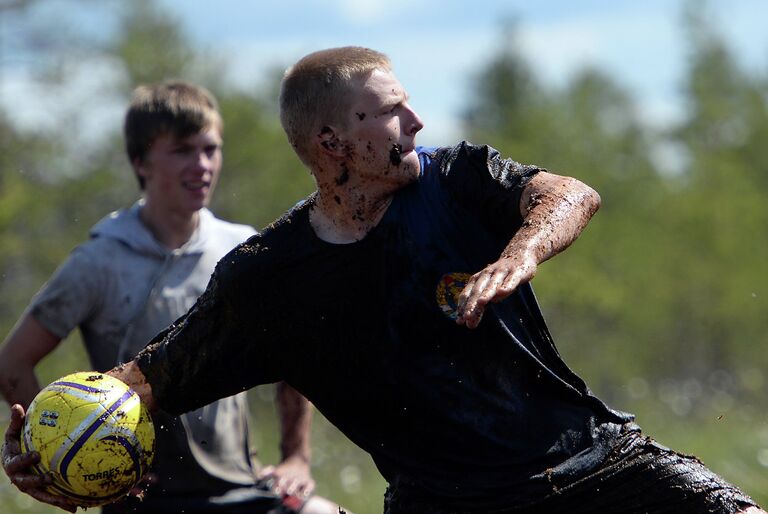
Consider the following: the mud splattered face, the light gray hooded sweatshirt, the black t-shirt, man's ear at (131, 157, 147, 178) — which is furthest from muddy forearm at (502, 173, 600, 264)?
man's ear at (131, 157, 147, 178)

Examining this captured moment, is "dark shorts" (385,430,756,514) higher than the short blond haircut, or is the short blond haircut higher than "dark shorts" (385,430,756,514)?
the short blond haircut

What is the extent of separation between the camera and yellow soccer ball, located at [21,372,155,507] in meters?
4.74

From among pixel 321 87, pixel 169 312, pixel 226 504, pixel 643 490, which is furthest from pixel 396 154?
pixel 226 504

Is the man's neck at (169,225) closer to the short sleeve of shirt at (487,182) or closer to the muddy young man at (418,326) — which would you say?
the muddy young man at (418,326)

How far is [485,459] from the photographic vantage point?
449 centimetres

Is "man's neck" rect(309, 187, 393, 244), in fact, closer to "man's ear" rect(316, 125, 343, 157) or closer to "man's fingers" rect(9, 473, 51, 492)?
"man's ear" rect(316, 125, 343, 157)

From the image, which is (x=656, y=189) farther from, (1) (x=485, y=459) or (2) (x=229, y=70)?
(1) (x=485, y=459)

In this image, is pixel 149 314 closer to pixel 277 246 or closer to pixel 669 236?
pixel 277 246

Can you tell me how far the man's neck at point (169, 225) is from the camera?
673cm

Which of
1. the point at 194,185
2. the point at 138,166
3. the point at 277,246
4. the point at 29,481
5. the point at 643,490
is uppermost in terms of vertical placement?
the point at 138,166

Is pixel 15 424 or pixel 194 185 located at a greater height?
pixel 194 185

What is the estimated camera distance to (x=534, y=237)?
4094mm

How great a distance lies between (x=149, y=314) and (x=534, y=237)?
2.89 m

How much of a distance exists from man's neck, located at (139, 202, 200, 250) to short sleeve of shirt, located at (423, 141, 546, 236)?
2456 millimetres
